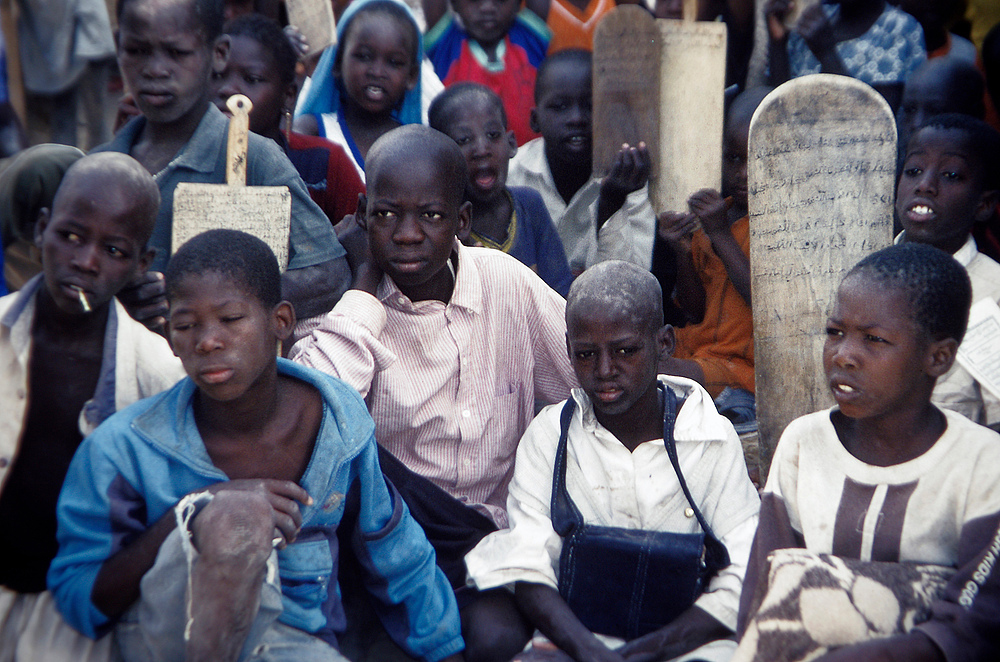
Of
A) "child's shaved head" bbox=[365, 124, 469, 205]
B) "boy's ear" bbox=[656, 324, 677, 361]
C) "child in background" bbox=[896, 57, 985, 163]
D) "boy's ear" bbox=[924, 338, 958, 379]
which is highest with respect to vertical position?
"child in background" bbox=[896, 57, 985, 163]

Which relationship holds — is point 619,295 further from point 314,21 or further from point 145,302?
point 314,21

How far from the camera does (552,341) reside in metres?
3.03

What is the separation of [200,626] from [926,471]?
154 cm

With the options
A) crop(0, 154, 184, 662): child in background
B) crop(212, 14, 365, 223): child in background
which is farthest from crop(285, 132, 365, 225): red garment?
crop(0, 154, 184, 662): child in background

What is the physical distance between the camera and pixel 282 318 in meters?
2.44

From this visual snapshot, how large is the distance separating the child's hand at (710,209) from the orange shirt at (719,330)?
0.10 meters

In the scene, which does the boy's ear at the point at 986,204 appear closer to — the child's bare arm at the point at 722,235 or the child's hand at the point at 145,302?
the child's bare arm at the point at 722,235

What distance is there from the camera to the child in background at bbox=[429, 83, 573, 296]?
363 cm

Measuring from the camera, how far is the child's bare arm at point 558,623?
2385 millimetres

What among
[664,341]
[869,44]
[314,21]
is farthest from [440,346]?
[869,44]

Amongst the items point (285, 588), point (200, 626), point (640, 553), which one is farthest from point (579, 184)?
point (200, 626)

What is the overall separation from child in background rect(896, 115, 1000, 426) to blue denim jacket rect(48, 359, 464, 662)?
1.81 meters

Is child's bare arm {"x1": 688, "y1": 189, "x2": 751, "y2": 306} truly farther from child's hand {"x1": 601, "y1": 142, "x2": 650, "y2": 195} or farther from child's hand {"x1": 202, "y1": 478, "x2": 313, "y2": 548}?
child's hand {"x1": 202, "y1": 478, "x2": 313, "y2": 548}

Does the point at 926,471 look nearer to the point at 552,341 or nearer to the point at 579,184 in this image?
the point at 552,341
